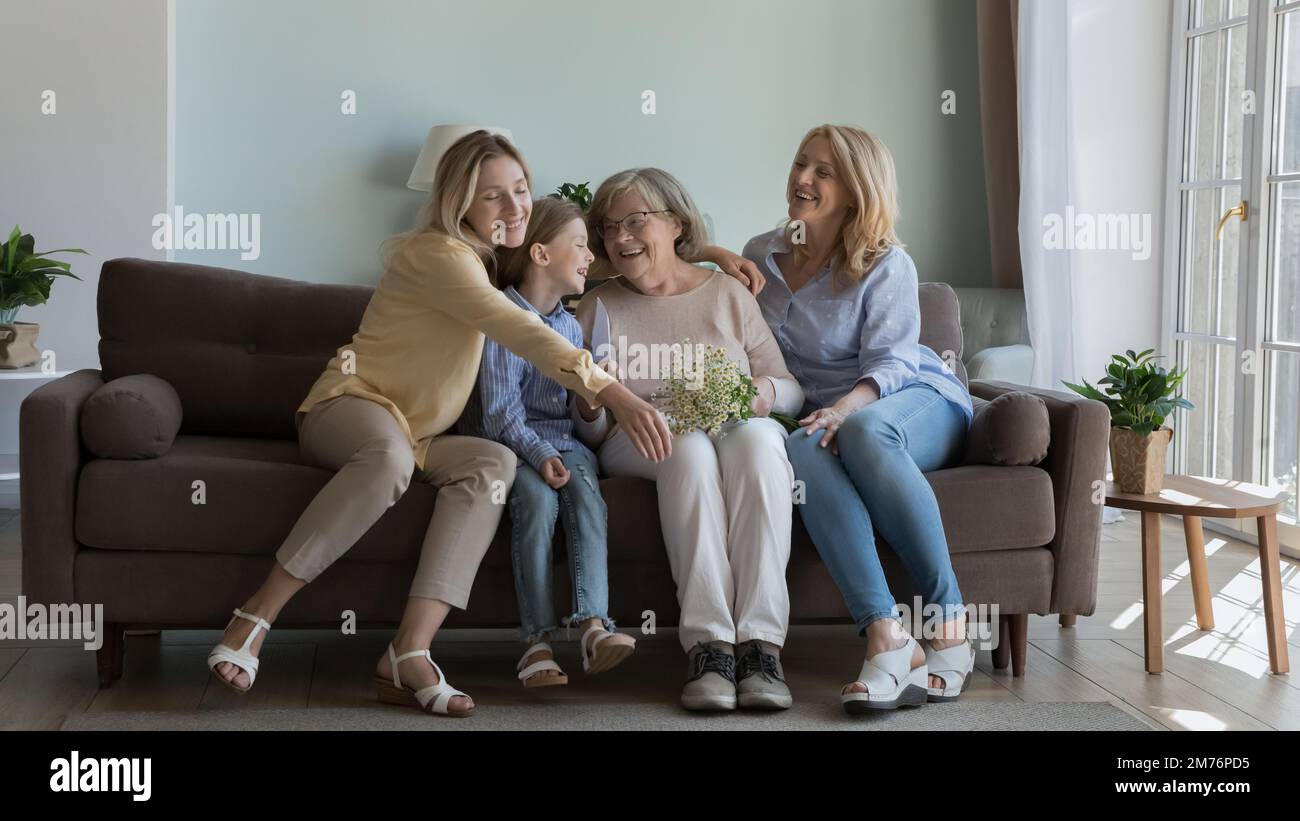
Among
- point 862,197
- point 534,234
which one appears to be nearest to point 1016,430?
point 862,197

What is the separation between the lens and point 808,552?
2.45m

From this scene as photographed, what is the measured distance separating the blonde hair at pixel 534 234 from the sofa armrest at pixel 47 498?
882mm

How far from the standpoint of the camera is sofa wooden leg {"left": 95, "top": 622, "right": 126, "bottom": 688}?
237 cm

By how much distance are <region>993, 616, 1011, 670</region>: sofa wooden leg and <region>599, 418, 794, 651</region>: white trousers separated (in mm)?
537

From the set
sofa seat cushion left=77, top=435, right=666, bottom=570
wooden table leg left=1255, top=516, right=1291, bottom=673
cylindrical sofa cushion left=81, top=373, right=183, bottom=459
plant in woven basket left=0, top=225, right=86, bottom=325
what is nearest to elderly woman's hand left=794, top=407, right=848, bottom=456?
sofa seat cushion left=77, top=435, right=666, bottom=570

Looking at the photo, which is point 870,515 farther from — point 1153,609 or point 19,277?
point 19,277

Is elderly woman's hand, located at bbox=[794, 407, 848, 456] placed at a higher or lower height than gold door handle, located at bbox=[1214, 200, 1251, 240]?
lower

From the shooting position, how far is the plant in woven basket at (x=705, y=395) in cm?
238

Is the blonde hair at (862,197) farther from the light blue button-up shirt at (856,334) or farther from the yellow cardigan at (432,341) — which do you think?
the yellow cardigan at (432,341)

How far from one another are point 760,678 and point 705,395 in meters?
0.54

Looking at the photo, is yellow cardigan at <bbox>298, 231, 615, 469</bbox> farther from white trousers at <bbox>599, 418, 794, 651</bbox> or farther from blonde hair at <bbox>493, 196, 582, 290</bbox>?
white trousers at <bbox>599, 418, 794, 651</bbox>

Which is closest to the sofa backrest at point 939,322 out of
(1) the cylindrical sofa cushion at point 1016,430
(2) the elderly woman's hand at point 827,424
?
(1) the cylindrical sofa cushion at point 1016,430
